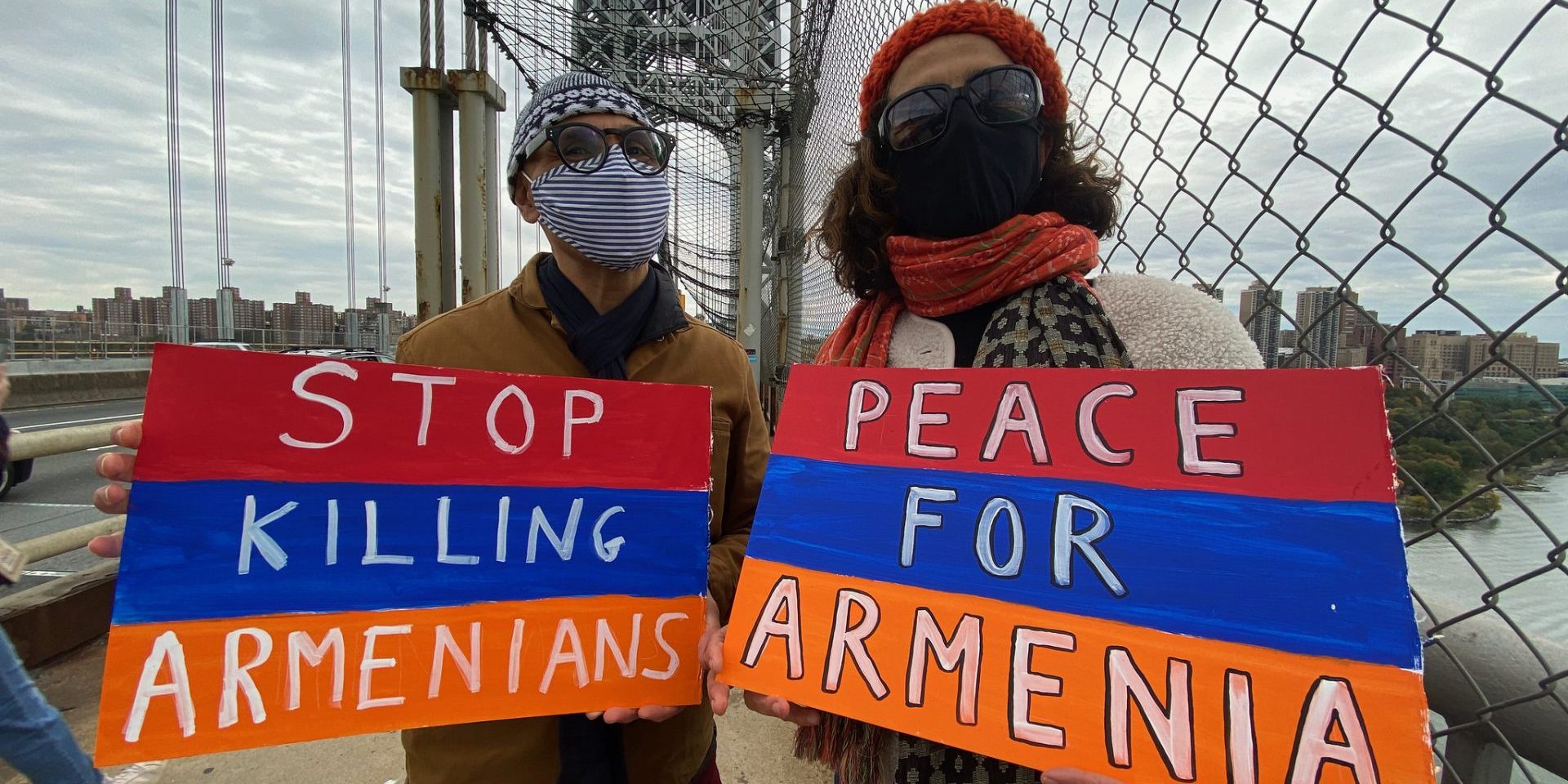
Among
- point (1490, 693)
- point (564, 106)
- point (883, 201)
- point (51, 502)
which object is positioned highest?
point (564, 106)

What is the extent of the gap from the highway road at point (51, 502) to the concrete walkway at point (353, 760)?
180cm

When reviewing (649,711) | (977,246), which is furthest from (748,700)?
(977,246)

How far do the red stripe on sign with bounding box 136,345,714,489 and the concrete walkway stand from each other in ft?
5.65

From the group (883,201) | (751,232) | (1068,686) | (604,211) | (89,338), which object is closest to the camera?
(1068,686)

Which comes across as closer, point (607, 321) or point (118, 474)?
point (118, 474)

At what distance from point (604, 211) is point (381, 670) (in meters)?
1.09

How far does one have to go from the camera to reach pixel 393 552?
3.78 ft

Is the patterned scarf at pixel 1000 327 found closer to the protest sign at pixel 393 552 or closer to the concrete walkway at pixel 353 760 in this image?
the protest sign at pixel 393 552

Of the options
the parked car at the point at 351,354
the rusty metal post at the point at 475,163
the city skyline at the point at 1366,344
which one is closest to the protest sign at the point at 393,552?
the parked car at the point at 351,354

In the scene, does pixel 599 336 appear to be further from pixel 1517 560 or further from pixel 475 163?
pixel 475 163

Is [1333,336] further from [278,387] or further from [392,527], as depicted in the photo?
[278,387]

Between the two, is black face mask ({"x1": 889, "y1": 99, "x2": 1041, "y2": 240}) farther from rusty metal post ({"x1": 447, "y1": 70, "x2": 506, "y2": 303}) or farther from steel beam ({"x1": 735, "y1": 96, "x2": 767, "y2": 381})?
steel beam ({"x1": 735, "y1": 96, "x2": 767, "y2": 381})

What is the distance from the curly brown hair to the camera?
4.39 feet

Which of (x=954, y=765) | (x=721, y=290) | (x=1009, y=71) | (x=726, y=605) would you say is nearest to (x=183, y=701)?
(x=726, y=605)
